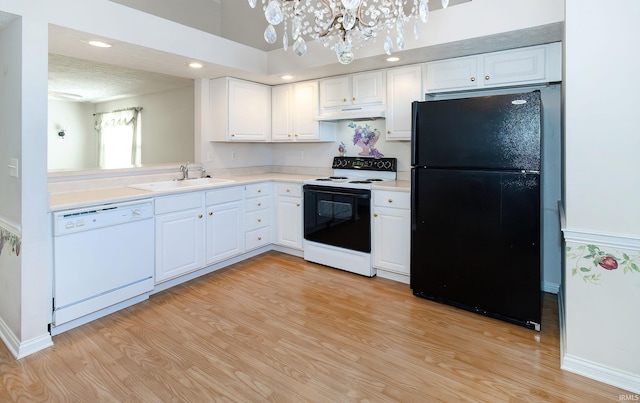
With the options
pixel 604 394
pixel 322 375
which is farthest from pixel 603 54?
pixel 322 375

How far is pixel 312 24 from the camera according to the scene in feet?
12.9

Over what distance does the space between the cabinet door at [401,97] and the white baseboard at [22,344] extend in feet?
10.2

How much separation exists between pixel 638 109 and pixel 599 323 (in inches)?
44.0

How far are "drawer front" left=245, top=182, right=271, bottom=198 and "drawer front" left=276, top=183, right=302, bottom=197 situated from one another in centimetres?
11

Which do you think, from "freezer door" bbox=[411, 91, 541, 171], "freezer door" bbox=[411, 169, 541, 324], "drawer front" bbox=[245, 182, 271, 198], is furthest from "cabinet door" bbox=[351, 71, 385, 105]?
"drawer front" bbox=[245, 182, 271, 198]

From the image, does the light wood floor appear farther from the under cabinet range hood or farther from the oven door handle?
the under cabinet range hood

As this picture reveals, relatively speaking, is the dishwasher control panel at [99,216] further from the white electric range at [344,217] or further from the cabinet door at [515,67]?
the cabinet door at [515,67]

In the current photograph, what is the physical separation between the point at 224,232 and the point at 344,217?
1.22 metres

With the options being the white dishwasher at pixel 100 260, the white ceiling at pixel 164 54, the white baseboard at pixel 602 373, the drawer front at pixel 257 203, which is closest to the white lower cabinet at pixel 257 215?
the drawer front at pixel 257 203

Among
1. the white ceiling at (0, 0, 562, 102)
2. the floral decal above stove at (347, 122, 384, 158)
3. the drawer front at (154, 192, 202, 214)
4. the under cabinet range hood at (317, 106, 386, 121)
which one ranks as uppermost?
the white ceiling at (0, 0, 562, 102)

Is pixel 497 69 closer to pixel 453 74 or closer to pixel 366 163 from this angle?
pixel 453 74

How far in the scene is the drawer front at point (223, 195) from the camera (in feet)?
11.3

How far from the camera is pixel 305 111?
4129 millimetres

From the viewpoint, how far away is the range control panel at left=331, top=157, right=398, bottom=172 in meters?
3.83
